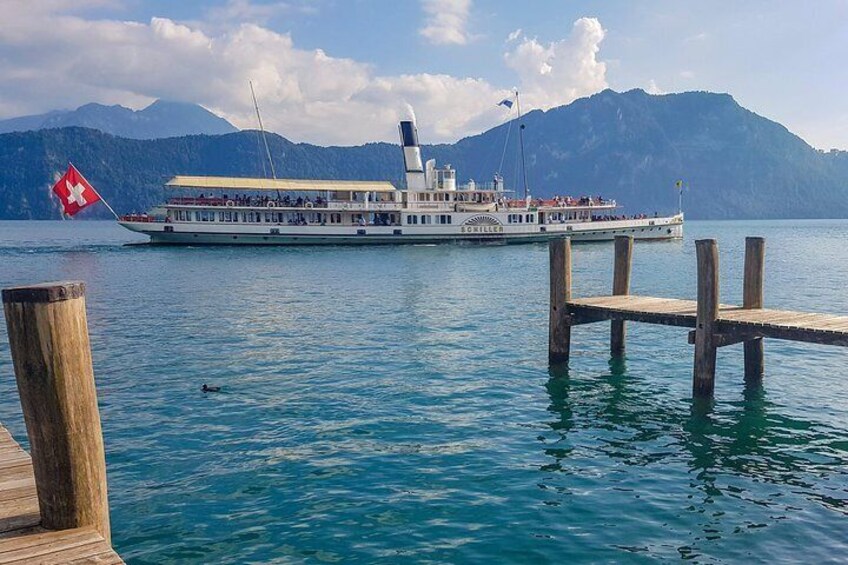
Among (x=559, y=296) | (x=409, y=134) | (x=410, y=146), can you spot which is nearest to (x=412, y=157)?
(x=410, y=146)

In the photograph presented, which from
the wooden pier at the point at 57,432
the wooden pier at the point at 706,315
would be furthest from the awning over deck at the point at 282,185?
the wooden pier at the point at 57,432

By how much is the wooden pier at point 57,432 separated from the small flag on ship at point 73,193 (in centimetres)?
→ 6082

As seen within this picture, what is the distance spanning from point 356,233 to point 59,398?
70.9 metres

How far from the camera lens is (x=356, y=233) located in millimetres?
75250

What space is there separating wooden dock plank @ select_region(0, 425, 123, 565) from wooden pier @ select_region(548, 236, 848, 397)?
487 inches

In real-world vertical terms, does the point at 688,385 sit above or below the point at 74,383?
below

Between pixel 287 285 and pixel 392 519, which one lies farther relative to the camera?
pixel 287 285

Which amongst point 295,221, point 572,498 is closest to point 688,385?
point 572,498

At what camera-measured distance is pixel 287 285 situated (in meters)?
40.2

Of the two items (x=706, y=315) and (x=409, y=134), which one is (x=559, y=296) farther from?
(x=409, y=134)

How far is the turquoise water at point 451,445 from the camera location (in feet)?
29.6

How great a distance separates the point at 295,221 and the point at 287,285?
3626cm

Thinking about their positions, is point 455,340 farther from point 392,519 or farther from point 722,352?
point 392,519

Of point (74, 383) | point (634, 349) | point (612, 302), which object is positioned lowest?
point (634, 349)
